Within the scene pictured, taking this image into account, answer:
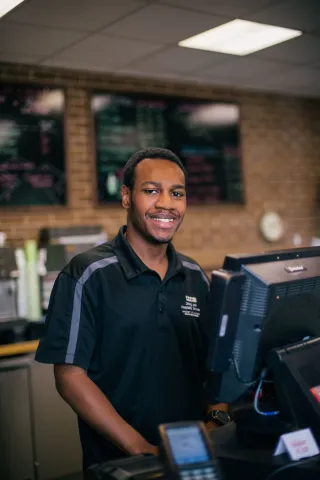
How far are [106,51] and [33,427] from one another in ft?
7.82

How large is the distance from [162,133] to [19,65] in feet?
4.09

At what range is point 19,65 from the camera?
424cm

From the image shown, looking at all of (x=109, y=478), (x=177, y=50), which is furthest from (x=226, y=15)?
(x=109, y=478)

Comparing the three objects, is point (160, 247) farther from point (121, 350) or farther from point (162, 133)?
point (162, 133)

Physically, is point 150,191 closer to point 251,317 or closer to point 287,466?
point 251,317

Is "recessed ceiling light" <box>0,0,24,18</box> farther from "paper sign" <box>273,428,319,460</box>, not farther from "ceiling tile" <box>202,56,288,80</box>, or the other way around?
"paper sign" <box>273,428,319,460</box>

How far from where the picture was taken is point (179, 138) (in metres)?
4.99

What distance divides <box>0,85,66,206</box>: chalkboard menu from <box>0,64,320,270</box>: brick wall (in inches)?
2.9

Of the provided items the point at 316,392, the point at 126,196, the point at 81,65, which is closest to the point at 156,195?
the point at 126,196

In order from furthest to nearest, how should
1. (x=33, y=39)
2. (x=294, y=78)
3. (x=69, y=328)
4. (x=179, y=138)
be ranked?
(x=294, y=78) < (x=179, y=138) < (x=33, y=39) < (x=69, y=328)

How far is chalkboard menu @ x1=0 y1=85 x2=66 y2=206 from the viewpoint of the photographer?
4180mm

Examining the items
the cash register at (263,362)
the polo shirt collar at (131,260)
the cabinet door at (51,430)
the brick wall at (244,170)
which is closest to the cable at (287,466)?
the cash register at (263,362)

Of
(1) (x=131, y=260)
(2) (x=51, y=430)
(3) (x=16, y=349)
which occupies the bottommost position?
(2) (x=51, y=430)

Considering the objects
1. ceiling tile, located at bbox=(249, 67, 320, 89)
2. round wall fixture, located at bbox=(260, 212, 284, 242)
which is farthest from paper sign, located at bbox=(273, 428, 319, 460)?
round wall fixture, located at bbox=(260, 212, 284, 242)
